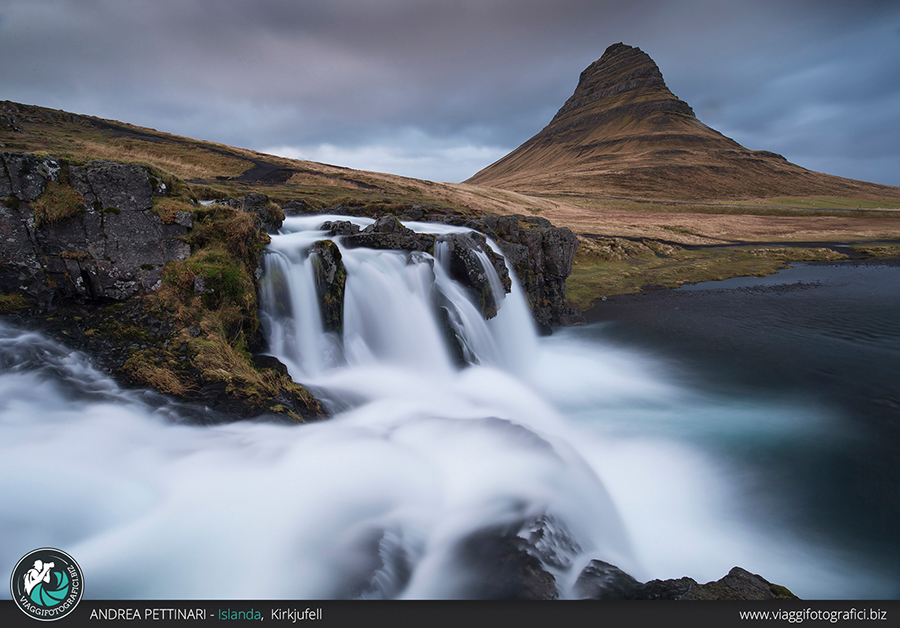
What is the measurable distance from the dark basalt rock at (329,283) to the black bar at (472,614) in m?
9.11

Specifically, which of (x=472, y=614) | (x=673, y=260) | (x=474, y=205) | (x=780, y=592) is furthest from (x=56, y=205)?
(x=474, y=205)

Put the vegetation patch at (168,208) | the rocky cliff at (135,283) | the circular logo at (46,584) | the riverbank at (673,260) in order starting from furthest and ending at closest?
the riverbank at (673,260), the vegetation patch at (168,208), the rocky cliff at (135,283), the circular logo at (46,584)

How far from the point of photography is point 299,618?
473cm

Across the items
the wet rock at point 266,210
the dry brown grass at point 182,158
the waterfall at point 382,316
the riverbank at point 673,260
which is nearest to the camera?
the waterfall at point 382,316

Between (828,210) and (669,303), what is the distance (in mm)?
112384

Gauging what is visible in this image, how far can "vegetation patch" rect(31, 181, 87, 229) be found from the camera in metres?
9.46

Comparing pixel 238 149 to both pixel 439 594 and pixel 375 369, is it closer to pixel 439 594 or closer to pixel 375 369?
pixel 375 369

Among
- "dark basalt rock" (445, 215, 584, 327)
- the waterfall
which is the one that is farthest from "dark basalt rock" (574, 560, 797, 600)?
"dark basalt rock" (445, 215, 584, 327)

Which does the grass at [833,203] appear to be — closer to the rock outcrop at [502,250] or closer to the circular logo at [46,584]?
the rock outcrop at [502,250]

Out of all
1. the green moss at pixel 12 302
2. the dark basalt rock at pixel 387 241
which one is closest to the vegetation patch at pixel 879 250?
the dark basalt rock at pixel 387 241

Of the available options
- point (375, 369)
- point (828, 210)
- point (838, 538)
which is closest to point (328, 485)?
point (375, 369)

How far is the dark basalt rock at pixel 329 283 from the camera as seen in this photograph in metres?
13.2

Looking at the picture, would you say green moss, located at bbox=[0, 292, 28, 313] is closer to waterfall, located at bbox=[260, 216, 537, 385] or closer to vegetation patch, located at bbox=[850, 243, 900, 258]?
waterfall, located at bbox=[260, 216, 537, 385]

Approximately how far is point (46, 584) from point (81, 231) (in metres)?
9.09
